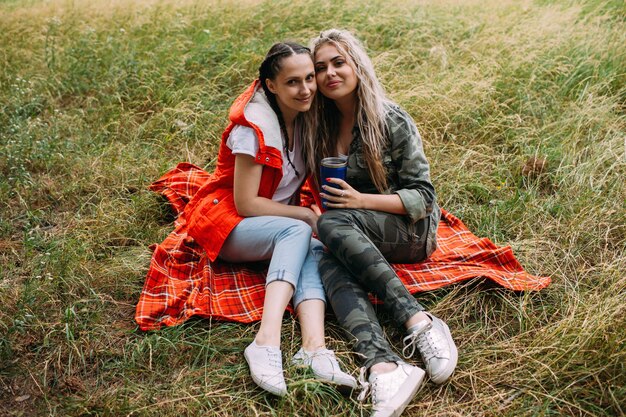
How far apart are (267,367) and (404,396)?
0.57 meters

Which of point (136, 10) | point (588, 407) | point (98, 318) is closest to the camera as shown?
point (588, 407)

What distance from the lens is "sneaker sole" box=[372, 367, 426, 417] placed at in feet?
7.54

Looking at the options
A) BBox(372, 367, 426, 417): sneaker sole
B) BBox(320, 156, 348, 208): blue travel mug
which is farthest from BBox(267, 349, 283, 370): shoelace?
BBox(320, 156, 348, 208): blue travel mug

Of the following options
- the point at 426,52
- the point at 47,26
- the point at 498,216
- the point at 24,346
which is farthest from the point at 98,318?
the point at 47,26

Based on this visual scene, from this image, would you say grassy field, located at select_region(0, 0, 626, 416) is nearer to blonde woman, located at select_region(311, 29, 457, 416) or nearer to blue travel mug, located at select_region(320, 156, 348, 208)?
blonde woman, located at select_region(311, 29, 457, 416)

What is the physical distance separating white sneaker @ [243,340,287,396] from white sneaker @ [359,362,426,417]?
34 centimetres

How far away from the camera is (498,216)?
146 inches

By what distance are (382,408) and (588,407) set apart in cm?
80

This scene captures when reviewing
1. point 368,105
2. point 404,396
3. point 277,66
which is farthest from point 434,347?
point 277,66

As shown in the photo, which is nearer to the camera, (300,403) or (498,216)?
(300,403)

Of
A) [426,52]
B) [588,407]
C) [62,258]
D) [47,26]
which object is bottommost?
[588,407]

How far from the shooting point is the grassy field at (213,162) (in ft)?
8.06

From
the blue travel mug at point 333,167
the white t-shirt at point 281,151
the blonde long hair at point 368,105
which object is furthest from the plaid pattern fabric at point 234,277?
the blue travel mug at point 333,167

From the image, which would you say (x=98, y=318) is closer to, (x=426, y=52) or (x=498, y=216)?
(x=498, y=216)
